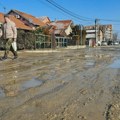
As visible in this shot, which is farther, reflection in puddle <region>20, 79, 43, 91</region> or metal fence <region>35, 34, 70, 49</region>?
metal fence <region>35, 34, 70, 49</region>

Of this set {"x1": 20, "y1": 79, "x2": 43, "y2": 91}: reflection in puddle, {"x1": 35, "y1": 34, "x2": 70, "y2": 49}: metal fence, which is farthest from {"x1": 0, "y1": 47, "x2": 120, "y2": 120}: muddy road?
{"x1": 35, "y1": 34, "x2": 70, "y2": 49}: metal fence

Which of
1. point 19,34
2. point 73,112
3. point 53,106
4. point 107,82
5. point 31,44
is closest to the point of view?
point 73,112

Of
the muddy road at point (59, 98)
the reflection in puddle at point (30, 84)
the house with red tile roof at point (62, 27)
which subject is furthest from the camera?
the house with red tile roof at point (62, 27)

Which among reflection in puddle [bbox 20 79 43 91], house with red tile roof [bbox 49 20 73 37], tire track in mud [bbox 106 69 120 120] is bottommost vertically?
tire track in mud [bbox 106 69 120 120]

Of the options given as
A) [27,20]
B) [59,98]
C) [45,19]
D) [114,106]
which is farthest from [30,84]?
[45,19]

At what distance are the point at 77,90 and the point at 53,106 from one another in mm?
1464

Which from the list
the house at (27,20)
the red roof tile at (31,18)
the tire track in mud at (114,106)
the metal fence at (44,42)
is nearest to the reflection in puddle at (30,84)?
the tire track in mud at (114,106)

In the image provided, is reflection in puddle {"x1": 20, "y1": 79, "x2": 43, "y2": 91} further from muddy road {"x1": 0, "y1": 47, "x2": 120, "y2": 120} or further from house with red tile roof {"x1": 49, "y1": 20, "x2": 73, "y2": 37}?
house with red tile roof {"x1": 49, "y1": 20, "x2": 73, "y2": 37}

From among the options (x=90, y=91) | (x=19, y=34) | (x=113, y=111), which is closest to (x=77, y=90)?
(x=90, y=91)

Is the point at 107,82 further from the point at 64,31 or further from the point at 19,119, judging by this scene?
the point at 64,31

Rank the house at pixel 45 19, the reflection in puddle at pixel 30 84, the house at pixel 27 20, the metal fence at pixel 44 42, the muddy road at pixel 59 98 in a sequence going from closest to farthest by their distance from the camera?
the muddy road at pixel 59 98 < the reflection in puddle at pixel 30 84 < the metal fence at pixel 44 42 < the house at pixel 27 20 < the house at pixel 45 19

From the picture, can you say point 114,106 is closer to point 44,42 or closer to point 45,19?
point 44,42

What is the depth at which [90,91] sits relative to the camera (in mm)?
6109

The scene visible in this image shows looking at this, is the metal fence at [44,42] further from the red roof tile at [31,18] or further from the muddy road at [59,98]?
the muddy road at [59,98]
